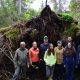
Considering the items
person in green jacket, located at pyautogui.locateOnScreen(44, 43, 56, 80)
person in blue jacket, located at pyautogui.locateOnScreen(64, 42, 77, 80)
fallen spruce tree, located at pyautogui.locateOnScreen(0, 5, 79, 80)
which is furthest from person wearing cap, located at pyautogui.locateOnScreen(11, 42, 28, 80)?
fallen spruce tree, located at pyautogui.locateOnScreen(0, 5, 79, 80)

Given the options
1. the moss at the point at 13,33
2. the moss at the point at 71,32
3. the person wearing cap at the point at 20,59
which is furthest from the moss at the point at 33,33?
the person wearing cap at the point at 20,59

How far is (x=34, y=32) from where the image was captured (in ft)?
48.8

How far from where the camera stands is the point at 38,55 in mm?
12648

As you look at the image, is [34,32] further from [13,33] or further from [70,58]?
[70,58]

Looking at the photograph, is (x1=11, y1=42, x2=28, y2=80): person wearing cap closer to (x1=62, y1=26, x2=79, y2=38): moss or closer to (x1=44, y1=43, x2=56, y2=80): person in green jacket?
(x1=44, y1=43, x2=56, y2=80): person in green jacket

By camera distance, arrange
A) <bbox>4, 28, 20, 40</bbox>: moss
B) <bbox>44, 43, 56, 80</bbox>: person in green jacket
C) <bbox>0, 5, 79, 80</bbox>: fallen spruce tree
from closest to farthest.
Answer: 1. <bbox>44, 43, 56, 80</bbox>: person in green jacket
2. <bbox>0, 5, 79, 80</bbox>: fallen spruce tree
3. <bbox>4, 28, 20, 40</bbox>: moss

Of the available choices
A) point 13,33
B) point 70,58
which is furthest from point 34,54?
point 13,33

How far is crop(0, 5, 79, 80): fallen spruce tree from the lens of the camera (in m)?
14.6

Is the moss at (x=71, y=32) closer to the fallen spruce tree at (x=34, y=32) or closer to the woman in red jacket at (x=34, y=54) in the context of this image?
the fallen spruce tree at (x=34, y=32)

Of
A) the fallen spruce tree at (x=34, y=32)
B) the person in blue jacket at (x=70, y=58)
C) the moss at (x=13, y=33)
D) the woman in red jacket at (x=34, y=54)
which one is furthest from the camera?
the moss at (x=13, y=33)

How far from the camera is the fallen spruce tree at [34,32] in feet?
47.8

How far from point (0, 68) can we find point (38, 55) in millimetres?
2703

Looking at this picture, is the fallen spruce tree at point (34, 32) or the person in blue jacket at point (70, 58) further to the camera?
the fallen spruce tree at point (34, 32)

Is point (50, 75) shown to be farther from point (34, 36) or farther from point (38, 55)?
point (34, 36)
